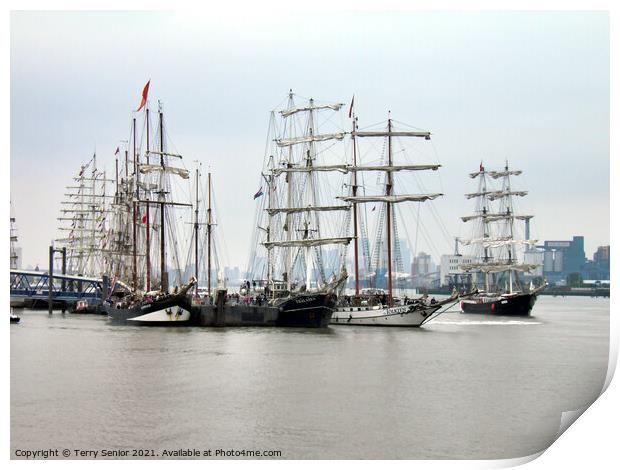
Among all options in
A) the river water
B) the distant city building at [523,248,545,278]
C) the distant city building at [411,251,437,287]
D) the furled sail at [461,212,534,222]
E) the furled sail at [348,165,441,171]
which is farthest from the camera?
the distant city building at [411,251,437,287]

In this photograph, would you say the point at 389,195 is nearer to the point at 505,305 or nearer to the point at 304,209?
the point at 304,209

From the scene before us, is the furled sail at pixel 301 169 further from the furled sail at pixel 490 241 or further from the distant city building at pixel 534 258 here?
the furled sail at pixel 490 241

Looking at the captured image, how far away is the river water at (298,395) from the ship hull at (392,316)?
950 cm

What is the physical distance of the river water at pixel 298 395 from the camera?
1359cm

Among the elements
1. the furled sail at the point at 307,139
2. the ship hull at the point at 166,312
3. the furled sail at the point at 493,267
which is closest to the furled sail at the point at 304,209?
the furled sail at the point at 307,139

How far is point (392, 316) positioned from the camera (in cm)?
3878

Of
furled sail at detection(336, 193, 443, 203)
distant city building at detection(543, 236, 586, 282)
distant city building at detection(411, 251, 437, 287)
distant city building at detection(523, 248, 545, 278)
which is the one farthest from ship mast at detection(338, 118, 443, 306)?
distant city building at detection(411, 251, 437, 287)

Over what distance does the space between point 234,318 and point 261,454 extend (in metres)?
24.3

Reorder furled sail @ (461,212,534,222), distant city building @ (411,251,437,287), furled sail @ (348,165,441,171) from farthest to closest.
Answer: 1. distant city building @ (411,251,437,287)
2. furled sail @ (461,212,534,222)
3. furled sail @ (348,165,441,171)

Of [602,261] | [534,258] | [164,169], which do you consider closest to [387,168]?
[164,169]

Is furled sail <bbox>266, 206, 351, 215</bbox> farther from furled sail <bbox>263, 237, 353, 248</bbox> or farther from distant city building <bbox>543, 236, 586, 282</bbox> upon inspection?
distant city building <bbox>543, 236, 586, 282</bbox>

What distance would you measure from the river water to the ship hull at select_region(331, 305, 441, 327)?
9.50 metres

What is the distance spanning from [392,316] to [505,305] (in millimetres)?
25964

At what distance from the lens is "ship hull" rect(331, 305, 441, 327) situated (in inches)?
1523
